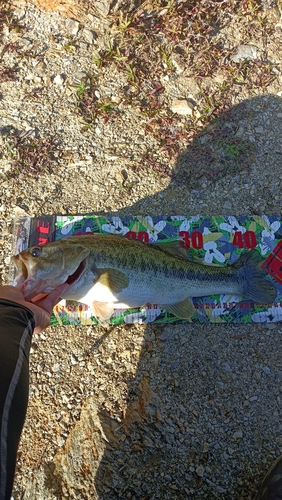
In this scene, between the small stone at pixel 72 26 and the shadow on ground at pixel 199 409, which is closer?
the shadow on ground at pixel 199 409

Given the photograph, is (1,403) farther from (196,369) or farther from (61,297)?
(196,369)

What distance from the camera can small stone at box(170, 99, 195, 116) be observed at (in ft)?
16.4

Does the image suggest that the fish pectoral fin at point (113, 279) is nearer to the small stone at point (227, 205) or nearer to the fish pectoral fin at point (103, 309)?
the fish pectoral fin at point (103, 309)

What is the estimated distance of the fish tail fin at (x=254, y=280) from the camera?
4273 mm

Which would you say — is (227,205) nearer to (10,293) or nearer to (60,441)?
(10,293)

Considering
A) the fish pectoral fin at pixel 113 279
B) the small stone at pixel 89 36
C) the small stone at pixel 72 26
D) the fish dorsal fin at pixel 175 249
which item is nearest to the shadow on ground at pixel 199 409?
the fish dorsal fin at pixel 175 249

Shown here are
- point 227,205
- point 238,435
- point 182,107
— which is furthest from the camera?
point 182,107

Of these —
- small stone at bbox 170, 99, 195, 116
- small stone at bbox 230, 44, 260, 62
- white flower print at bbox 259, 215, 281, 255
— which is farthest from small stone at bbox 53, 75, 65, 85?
white flower print at bbox 259, 215, 281, 255

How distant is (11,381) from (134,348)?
1785 millimetres

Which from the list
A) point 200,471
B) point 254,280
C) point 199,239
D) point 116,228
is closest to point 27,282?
point 116,228

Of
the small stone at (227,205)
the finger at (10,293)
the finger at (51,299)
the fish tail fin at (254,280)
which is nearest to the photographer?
the finger at (10,293)

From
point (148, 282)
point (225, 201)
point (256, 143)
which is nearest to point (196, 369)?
point (148, 282)

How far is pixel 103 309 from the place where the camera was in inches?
162

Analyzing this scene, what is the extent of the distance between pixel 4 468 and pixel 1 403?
391 mm
